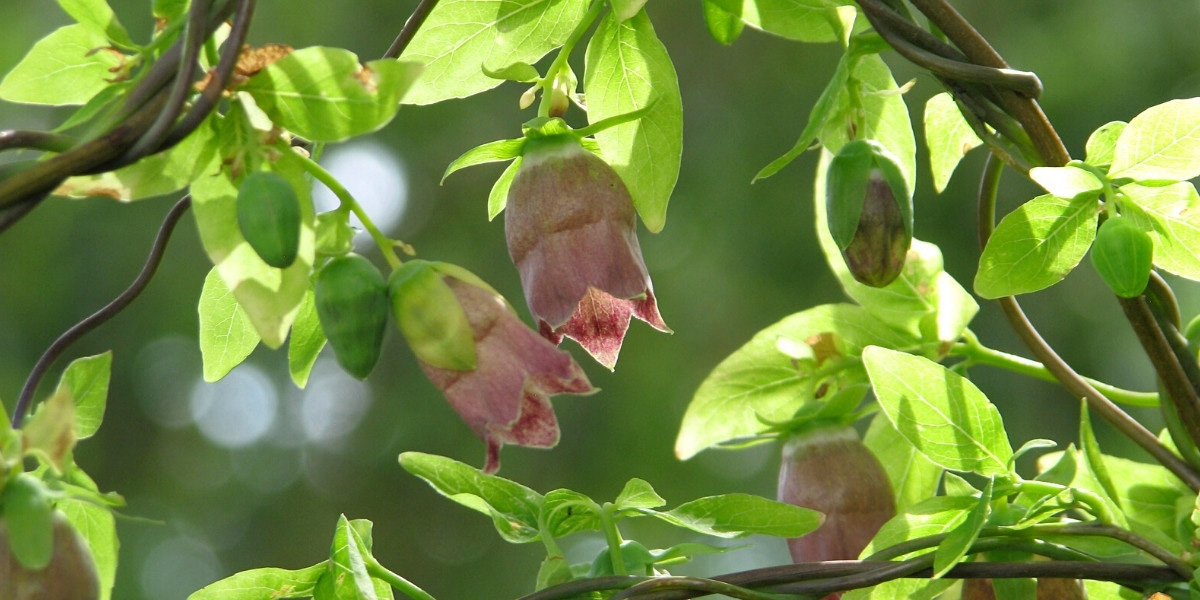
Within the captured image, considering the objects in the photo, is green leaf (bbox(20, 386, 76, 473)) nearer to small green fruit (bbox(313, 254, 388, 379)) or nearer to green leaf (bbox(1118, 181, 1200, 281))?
small green fruit (bbox(313, 254, 388, 379))

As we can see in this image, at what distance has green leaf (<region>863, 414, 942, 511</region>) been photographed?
583mm

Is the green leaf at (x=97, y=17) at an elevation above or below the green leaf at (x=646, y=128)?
above

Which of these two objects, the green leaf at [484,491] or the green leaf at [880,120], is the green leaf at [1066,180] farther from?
the green leaf at [484,491]

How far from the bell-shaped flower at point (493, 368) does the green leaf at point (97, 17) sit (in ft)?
0.42

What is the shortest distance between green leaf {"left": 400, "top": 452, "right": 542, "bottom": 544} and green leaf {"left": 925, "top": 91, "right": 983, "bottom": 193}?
240mm

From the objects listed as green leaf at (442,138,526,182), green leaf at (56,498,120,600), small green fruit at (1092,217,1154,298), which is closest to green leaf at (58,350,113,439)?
green leaf at (56,498,120,600)

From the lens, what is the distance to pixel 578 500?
45cm

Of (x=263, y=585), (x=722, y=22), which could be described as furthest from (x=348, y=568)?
(x=722, y=22)

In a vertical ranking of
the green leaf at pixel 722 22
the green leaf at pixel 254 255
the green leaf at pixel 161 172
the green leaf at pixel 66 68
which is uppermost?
the green leaf at pixel 722 22

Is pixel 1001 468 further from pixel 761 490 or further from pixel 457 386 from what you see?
pixel 761 490

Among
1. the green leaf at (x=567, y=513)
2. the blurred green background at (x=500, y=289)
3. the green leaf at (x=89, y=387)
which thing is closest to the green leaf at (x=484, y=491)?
the green leaf at (x=567, y=513)

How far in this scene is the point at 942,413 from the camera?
1.50 ft

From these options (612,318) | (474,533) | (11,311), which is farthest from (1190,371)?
(11,311)

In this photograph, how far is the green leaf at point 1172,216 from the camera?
460 mm
